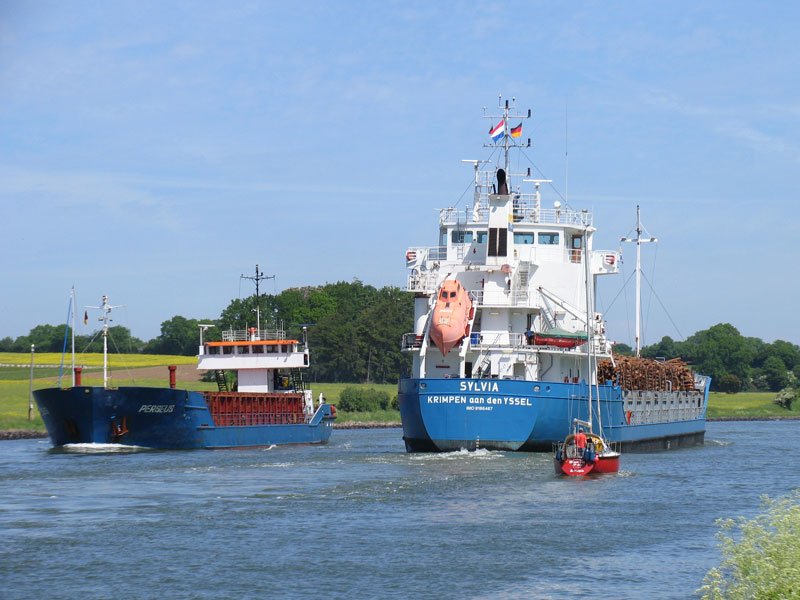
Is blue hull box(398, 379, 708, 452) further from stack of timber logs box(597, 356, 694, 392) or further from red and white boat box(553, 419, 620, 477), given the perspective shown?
stack of timber logs box(597, 356, 694, 392)

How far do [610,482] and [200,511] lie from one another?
13.5 metres

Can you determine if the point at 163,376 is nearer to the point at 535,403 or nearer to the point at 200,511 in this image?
the point at 535,403

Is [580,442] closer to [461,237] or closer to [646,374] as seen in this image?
[461,237]

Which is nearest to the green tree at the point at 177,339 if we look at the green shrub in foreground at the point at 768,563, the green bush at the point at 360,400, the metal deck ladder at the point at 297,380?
the green bush at the point at 360,400

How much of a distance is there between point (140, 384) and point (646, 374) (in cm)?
4690

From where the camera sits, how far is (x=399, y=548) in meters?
26.1

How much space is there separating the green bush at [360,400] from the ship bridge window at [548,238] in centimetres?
4957

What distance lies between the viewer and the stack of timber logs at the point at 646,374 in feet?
191

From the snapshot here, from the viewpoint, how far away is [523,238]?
50125mm

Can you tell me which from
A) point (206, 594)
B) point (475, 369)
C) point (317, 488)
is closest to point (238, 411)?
point (475, 369)

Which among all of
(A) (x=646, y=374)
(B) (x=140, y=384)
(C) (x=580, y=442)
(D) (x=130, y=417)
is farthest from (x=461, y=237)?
(B) (x=140, y=384)

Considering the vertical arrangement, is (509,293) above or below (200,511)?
above

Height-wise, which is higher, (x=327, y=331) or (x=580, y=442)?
(x=327, y=331)

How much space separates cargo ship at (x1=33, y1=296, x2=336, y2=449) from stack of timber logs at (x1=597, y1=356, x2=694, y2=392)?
1511 centimetres
